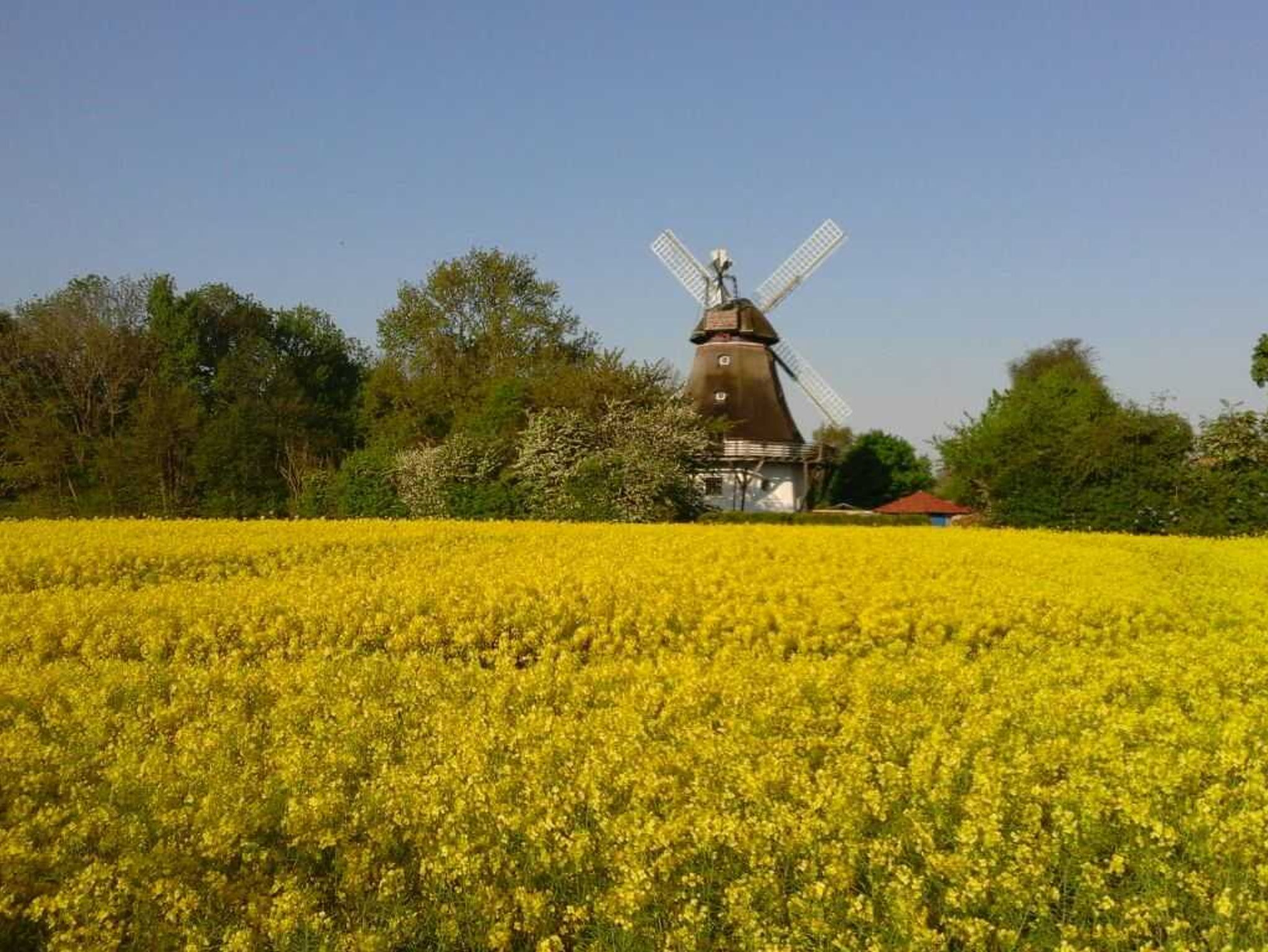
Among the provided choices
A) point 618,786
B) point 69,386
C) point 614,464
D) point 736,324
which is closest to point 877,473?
point 736,324

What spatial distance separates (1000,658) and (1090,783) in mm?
3681

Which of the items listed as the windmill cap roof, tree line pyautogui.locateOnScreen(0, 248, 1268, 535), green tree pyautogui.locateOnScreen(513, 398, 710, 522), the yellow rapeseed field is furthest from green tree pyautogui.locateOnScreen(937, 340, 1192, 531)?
the yellow rapeseed field

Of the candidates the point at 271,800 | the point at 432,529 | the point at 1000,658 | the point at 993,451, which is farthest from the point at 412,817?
the point at 993,451

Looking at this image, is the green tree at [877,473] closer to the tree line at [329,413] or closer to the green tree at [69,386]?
the tree line at [329,413]

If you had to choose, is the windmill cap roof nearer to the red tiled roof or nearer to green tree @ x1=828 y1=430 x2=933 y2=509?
the red tiled roof

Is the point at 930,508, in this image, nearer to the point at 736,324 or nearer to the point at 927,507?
the point at 927,507

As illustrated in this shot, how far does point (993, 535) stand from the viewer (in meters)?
22.2

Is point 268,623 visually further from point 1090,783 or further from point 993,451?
point 993,451

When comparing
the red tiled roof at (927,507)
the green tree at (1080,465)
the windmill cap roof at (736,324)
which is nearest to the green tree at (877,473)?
the red tiled roof at (927,507)

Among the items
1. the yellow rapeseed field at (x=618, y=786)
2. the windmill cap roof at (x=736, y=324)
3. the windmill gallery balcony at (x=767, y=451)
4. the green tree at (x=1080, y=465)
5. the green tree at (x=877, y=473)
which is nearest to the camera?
the yellow rapeseed field at (x=618, y=786)

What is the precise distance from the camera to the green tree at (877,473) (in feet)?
203

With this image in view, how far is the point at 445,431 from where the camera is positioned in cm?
4356

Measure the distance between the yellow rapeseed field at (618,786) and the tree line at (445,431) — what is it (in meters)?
19.5

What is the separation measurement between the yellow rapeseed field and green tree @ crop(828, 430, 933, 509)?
50436 millimetres
